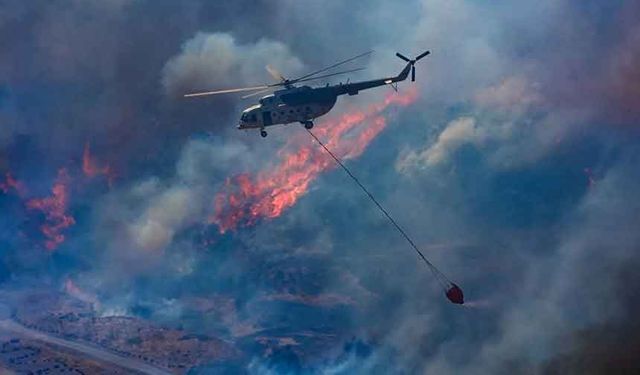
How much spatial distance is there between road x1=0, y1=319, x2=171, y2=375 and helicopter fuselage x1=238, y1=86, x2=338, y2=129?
30490mm

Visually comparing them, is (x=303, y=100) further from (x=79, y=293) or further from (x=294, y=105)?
(x=79, y=293)

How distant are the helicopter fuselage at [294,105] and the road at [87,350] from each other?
100 ft

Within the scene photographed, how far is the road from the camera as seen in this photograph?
221 ft

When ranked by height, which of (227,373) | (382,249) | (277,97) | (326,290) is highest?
(382,249)

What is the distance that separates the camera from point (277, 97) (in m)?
51.1

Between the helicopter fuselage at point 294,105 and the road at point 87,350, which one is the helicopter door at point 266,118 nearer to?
the helicopter fuselage at point 294,105

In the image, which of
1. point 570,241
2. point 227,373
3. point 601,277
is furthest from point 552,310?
point 227,373

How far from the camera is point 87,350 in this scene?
71.4m

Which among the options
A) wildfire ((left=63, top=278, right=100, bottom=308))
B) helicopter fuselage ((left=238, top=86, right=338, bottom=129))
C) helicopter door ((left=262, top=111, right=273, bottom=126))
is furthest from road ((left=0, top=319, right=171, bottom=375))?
helicopter fuselage ((left=238, top=86, right=338, bottom=129))

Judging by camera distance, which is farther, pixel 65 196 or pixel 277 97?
pixel 65 196

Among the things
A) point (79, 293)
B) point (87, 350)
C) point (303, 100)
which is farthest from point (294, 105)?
point (79, 293)

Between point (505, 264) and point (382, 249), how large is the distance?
1887 cm

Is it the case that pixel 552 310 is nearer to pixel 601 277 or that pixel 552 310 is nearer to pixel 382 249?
pixel 601 277

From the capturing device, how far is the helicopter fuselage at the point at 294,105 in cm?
5081
